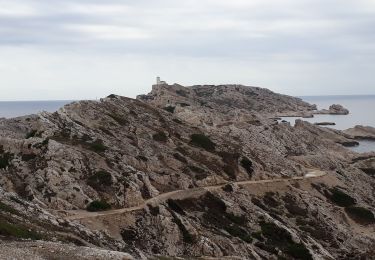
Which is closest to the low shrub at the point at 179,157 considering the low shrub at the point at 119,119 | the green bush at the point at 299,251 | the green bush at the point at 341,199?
the low shrub at the point at 119,119

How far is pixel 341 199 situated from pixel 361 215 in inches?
226

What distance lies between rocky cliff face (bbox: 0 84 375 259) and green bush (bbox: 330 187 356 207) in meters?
0.20

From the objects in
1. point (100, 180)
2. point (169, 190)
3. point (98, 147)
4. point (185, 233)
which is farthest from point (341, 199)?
point (100, 180)

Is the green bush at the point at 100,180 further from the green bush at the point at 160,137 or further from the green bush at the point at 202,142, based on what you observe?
the green bush at the point at 202,142

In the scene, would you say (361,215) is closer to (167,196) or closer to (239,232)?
(239,232)

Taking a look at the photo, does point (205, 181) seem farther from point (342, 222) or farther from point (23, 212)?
point (23, 212)

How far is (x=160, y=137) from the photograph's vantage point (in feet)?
278

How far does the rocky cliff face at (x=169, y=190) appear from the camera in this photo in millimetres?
56062

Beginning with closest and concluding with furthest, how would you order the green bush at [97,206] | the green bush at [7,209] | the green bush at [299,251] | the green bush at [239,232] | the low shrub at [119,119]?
the green bush at [7,209] < the green bush at [97,206] < the green bush at [299,251] < the green bush at [239,232] < the low shrub at [119,119]

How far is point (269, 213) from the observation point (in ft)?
237

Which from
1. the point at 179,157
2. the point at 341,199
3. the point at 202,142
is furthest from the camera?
the point at 202,142

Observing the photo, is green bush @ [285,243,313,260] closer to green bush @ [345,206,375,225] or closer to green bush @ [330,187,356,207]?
green bush @ [345,206,375,225]

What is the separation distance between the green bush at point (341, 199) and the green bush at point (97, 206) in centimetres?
4314

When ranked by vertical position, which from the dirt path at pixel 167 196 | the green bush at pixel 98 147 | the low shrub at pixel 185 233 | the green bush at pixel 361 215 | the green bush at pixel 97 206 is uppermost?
the green bush at pixel 98 147
